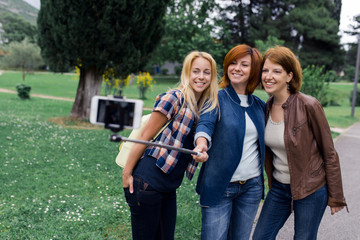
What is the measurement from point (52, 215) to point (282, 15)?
42919mm

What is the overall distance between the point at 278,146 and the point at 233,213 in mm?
604

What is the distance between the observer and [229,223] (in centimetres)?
243

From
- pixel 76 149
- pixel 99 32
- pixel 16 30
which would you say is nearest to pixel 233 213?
pixel 76 149

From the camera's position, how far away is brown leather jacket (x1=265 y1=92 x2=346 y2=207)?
2348 millimetres

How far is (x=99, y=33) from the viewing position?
9602mm

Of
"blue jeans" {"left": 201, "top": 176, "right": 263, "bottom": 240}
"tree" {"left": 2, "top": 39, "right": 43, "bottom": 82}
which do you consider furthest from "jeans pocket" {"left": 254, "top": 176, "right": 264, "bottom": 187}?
"tree" {"left": 2, "top": 39, "right": 43, "bottom": 82}

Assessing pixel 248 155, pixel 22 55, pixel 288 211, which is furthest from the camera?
pixel 22 55

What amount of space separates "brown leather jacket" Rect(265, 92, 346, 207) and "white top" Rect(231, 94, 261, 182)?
10.1 inches

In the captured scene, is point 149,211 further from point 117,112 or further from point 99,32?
point 99,32

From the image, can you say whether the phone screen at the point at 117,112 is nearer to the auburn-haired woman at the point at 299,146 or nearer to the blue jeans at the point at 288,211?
the auburn-haired woman at the point at 299,146

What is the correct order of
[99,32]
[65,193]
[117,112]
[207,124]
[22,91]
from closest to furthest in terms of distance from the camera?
[117,112]
[207,124]
[65,193]
[99,32]
[22,91]

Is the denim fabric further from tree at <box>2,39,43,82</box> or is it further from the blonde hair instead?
tree at <box>2,39,43,82</box>

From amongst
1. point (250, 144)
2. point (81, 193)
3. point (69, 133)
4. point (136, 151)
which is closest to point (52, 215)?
point (81, 193)

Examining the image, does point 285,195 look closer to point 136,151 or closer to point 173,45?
point 136,151
